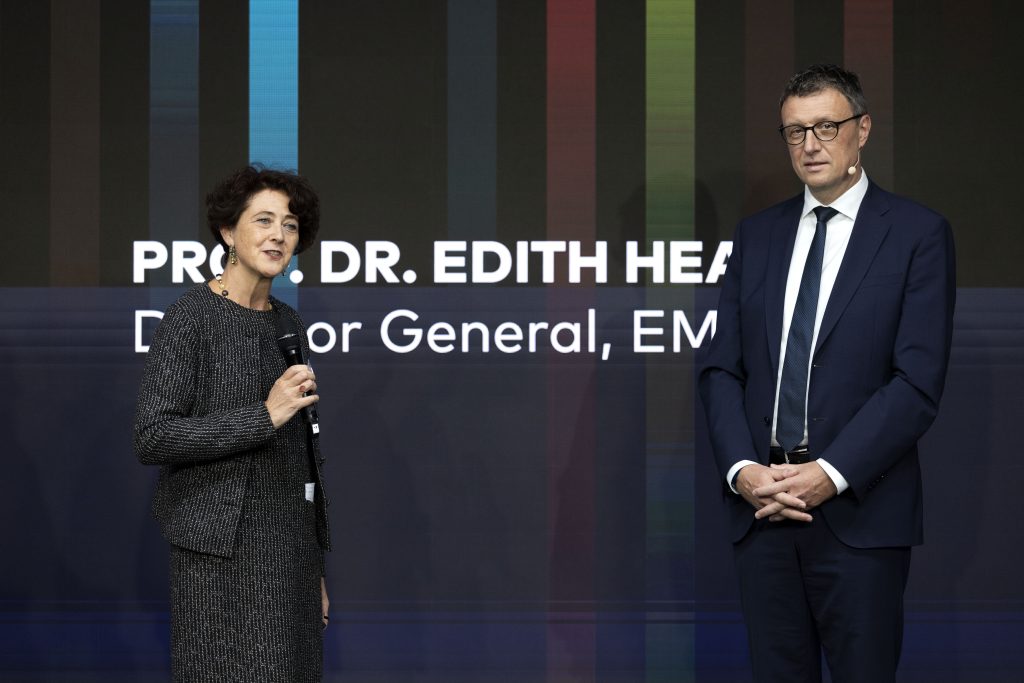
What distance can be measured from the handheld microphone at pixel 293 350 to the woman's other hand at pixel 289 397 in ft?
0.15

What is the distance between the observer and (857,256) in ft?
7.86

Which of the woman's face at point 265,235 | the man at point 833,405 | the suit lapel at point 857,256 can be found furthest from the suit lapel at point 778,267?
the woman's face at point 265,235

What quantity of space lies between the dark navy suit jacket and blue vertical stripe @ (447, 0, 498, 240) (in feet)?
4.64

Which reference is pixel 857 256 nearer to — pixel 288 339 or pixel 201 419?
pixel 288 339

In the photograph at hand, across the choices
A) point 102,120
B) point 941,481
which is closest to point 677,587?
point 941,481

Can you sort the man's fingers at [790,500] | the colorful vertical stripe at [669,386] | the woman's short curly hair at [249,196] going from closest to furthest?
the man's fingers at [790,500]
the woman's short curly hair at [249,196]
the colorful vertical stripe at [669,386]

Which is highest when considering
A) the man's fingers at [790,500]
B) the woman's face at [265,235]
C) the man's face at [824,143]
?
the man's face at [824,143]

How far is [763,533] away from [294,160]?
6.93 ft

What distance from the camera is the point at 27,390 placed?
12.0 ft

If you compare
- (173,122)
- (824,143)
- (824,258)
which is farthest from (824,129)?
(173,122)

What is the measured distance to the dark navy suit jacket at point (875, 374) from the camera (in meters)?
2.31

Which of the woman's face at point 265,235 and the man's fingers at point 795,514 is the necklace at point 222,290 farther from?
the man's fingers at point 795,514

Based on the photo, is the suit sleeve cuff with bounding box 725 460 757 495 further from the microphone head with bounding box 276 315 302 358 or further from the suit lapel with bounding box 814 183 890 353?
the microphone head with bounding box 276 315 302 358

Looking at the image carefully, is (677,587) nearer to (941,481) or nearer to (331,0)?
(941,481)
